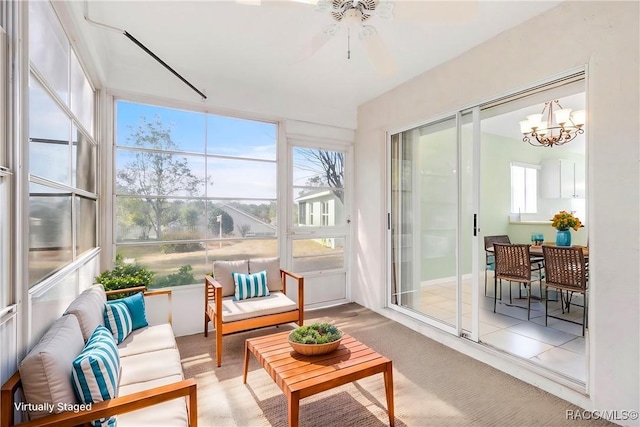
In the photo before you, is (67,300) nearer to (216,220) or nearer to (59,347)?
(59,347)

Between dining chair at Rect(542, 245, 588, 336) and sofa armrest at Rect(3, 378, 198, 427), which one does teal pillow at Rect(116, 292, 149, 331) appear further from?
dining chair at Rect(542, 245, 588, 336)

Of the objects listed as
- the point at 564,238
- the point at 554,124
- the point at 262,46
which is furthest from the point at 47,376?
the point at 554,124

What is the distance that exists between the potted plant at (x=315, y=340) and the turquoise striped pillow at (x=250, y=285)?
1.24 meters

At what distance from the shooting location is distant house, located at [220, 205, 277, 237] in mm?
3787

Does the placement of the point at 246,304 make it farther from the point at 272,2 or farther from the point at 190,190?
the point at 272,2

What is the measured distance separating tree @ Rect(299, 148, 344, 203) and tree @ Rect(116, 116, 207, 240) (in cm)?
159

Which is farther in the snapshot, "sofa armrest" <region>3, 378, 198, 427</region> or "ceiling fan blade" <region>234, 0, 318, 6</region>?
"ceiling fan blade" <region>234, 0, 318, 6</region>

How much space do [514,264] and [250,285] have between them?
314 centimetres

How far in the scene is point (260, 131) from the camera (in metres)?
3.97

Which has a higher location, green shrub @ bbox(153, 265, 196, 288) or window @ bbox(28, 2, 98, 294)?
window @ bbox(28, 2, 98, 294)

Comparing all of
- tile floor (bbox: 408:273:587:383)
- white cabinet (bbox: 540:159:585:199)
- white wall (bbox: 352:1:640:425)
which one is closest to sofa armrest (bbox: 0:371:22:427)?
white wall (bbox: 352:1:640:425)

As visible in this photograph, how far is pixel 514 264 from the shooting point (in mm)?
3811

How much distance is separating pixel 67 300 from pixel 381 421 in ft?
7.15

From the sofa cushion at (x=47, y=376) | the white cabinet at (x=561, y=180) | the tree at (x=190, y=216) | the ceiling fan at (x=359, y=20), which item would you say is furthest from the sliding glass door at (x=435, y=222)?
the white cabinet at (x=561, y=180)
